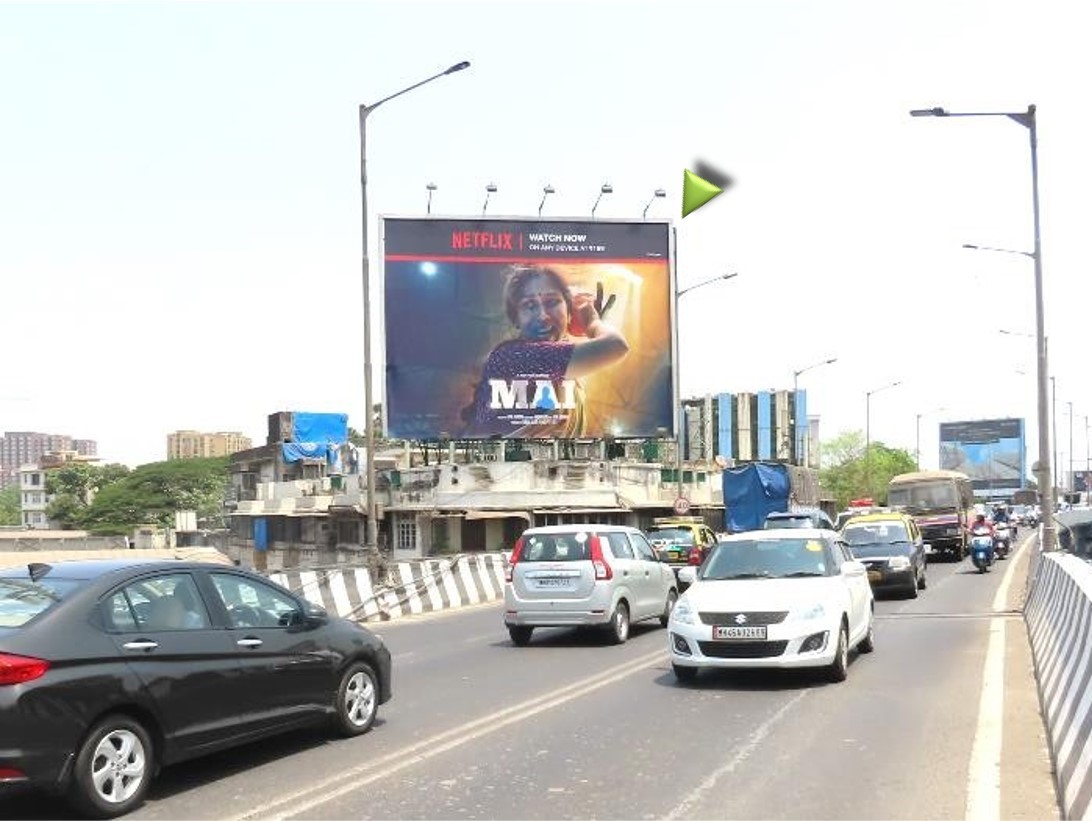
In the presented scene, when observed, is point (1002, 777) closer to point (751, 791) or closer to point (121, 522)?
point (751, 791)

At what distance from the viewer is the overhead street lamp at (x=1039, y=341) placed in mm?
19484

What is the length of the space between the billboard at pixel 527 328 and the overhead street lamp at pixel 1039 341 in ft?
79.7

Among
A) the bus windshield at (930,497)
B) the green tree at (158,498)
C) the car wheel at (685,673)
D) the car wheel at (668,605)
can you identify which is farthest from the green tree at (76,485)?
the car wheel at (685,673)

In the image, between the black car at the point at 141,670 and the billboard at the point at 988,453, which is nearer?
the black car at the point at 141,670

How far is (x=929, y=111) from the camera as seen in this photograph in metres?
19.4

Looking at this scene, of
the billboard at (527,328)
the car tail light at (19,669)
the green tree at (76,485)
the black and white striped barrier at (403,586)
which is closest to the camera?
the car tail light at (19,669)

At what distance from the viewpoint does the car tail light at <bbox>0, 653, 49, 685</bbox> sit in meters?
6.10

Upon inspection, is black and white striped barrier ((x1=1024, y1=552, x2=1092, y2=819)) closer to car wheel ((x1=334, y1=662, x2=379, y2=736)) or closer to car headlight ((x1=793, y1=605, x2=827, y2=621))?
car headlight ((x1=793, y1=605, x2=827, y2=621))

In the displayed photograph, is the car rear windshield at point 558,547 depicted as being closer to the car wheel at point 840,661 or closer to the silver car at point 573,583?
the silver car at point 573,583

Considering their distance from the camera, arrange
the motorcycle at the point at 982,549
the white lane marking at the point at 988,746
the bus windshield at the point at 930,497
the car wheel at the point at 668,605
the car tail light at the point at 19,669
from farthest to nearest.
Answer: the bus windshield at the point at 930,497
the motorcycle at the point at 982,549
the car wheel at the point at 668,605
the white lane marking at the point at 988,746
the car tail light at the point at 19,669

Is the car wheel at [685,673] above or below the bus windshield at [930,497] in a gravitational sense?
below

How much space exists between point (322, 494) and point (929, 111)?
40.3 m

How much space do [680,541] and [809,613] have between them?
16.8 meters

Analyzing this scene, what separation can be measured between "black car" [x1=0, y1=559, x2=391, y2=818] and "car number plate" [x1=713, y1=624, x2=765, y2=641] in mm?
3781
